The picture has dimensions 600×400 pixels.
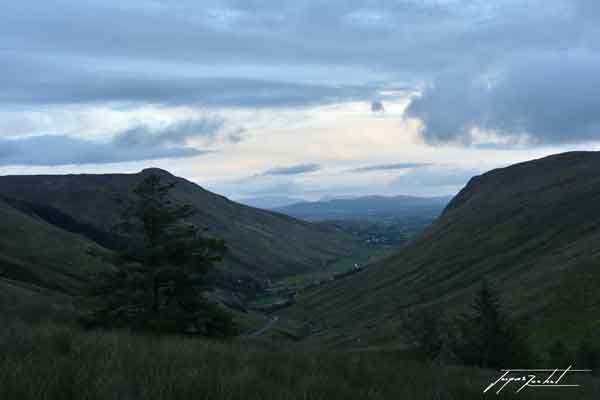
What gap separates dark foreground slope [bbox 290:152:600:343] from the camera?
293ft

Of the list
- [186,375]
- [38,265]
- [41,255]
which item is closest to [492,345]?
[186,375]

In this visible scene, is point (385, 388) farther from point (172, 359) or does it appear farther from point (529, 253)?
point (529, 253)

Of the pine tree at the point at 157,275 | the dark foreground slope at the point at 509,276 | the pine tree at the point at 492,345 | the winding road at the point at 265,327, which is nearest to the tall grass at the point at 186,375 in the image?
the pine tree at the point at 157,275

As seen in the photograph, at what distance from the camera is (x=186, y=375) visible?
6.95 meters

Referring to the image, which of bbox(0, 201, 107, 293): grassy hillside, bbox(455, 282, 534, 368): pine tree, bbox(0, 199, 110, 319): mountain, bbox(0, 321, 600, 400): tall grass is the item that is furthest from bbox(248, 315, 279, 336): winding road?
bbox(0, 321, 600, 400): tall grass

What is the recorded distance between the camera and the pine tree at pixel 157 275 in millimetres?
25594

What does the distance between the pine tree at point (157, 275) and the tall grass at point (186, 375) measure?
49.7 feet

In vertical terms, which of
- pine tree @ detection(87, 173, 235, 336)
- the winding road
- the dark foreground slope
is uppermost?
pine tree @ detection(87, 173, 235, 336)

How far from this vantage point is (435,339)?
5866 cm

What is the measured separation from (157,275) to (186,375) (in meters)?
19.1

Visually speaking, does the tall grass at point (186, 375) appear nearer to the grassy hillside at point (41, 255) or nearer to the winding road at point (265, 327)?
the grassy hillside at point (41, 255)

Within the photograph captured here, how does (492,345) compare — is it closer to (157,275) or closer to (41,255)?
(157,275)

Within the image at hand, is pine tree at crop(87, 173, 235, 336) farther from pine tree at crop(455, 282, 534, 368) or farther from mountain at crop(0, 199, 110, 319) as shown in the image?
pine tree at crop(455, 282, 534, 368)

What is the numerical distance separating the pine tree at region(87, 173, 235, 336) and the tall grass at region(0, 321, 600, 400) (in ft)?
49.7
